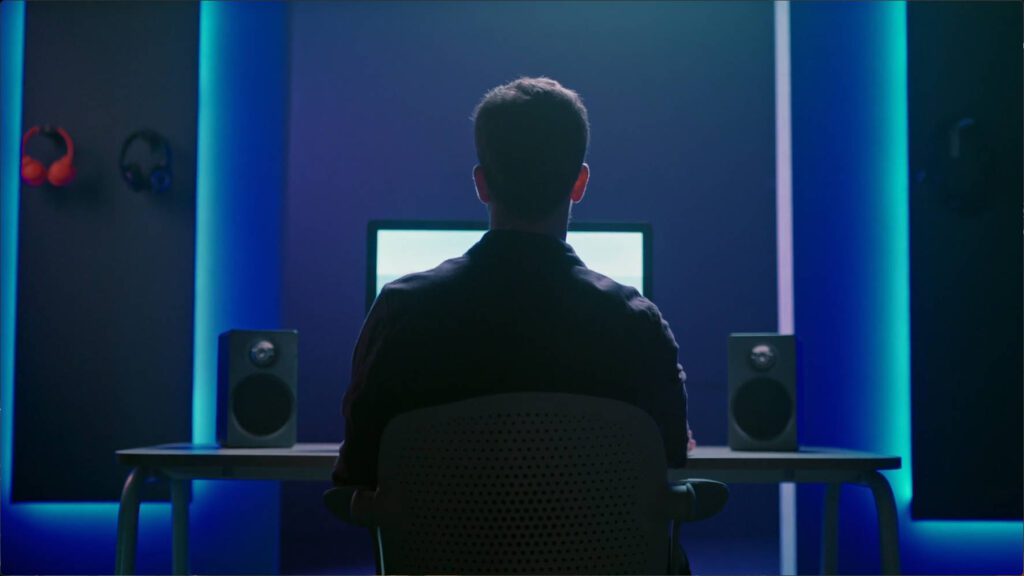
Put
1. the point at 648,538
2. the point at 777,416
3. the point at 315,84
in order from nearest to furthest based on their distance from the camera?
1. the point at 648,538
2. the point at 777,416
3. the point at 315,84

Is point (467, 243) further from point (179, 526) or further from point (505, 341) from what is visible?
point (505, 341)

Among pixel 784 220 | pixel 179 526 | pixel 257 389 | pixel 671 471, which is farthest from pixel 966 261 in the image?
pixel 179 526

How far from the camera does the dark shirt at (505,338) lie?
1.02 m

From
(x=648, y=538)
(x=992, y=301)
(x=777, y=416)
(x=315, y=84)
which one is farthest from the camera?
(x=315, y=84)

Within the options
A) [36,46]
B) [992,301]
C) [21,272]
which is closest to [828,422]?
[992,301]

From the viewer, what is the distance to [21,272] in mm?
2830

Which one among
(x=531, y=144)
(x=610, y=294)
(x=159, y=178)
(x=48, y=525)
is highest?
(x=159, y=178)

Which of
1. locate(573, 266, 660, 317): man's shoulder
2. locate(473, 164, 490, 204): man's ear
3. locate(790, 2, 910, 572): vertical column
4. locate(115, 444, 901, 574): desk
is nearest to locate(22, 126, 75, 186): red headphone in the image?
locate(115, 444, 901, 574): desk

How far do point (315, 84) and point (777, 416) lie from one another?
1.93 m

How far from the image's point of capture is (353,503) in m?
1.07

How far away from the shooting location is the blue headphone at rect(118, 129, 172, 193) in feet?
9.09

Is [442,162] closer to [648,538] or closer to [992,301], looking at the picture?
[992,301]

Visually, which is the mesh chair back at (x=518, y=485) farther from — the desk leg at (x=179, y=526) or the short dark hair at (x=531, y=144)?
the desk leg at (x=179, y=526)

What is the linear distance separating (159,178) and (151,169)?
47 mm
